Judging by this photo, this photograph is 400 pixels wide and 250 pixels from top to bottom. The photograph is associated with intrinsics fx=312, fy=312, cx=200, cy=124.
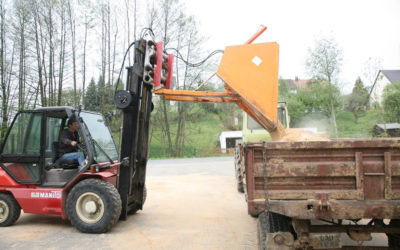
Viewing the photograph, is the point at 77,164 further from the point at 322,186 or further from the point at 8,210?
the point at 322,186

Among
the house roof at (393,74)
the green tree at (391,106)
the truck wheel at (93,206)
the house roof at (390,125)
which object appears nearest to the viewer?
the truck wheel at (93,206)

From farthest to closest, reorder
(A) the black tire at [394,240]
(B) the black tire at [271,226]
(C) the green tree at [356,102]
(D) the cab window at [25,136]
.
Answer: (C) the green tree at [356,102], (D) the cab window at [25,136], (A) the black tire at [394,240], (B) the black tire at [271,226]

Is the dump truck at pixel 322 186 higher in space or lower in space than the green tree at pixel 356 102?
lower

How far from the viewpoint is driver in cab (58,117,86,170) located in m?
5.42

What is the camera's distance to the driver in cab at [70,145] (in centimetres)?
542

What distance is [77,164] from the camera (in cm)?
545

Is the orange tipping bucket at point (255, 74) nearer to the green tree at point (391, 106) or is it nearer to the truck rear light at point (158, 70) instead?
the truck rear light at point (158, 70)

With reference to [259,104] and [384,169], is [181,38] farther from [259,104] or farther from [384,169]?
[384,169]

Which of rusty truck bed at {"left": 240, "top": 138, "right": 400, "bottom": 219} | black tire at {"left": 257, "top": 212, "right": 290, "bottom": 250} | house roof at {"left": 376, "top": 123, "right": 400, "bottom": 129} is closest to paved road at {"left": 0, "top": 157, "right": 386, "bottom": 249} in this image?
black tire at {"left": 257, "top": 212, "right": 290, "bottom": 250}

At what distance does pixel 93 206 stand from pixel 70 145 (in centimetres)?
127

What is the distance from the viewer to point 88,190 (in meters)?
4.98

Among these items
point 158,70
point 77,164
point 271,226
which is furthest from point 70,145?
point 271,226

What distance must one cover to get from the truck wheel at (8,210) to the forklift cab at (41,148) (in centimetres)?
36

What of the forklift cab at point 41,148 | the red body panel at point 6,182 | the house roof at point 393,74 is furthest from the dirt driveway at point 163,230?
the house roof at point 393,74
